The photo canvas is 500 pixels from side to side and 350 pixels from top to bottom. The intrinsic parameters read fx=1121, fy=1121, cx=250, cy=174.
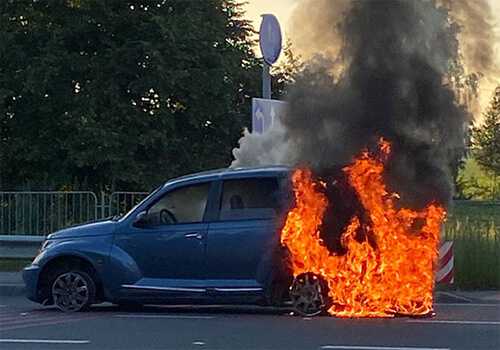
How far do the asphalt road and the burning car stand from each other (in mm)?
326

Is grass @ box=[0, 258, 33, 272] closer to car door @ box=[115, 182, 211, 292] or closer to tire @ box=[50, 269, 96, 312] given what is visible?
tire @ box=[50, 269, 96, 312]

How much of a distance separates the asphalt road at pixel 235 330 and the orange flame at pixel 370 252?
0.33 metres

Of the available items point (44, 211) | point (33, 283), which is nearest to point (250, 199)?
point (33, 283)

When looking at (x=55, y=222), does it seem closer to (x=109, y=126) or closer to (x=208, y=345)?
A: (x=109, y=126)

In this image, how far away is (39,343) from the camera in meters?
11.4

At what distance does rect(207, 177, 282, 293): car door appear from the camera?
1345 centimetres

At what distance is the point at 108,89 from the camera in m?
28.2

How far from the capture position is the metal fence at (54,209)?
2069 centimetres

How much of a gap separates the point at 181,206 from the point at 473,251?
5217mm

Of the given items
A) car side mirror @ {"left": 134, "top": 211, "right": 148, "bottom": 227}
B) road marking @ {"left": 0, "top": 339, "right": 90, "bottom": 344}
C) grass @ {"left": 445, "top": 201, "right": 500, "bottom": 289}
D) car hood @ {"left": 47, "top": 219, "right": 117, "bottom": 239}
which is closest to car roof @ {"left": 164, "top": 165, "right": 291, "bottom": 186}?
car side mirror @ {"left": 134, "top": 211, "right": 148, "bottom": 227}

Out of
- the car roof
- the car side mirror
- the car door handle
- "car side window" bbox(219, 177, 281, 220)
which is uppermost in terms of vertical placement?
the car roof

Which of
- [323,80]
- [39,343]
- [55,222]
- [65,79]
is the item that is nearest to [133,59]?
[65,79]

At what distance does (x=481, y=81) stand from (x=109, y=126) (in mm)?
15244

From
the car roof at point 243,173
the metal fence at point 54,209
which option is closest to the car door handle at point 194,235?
the car roof at point 243,173
